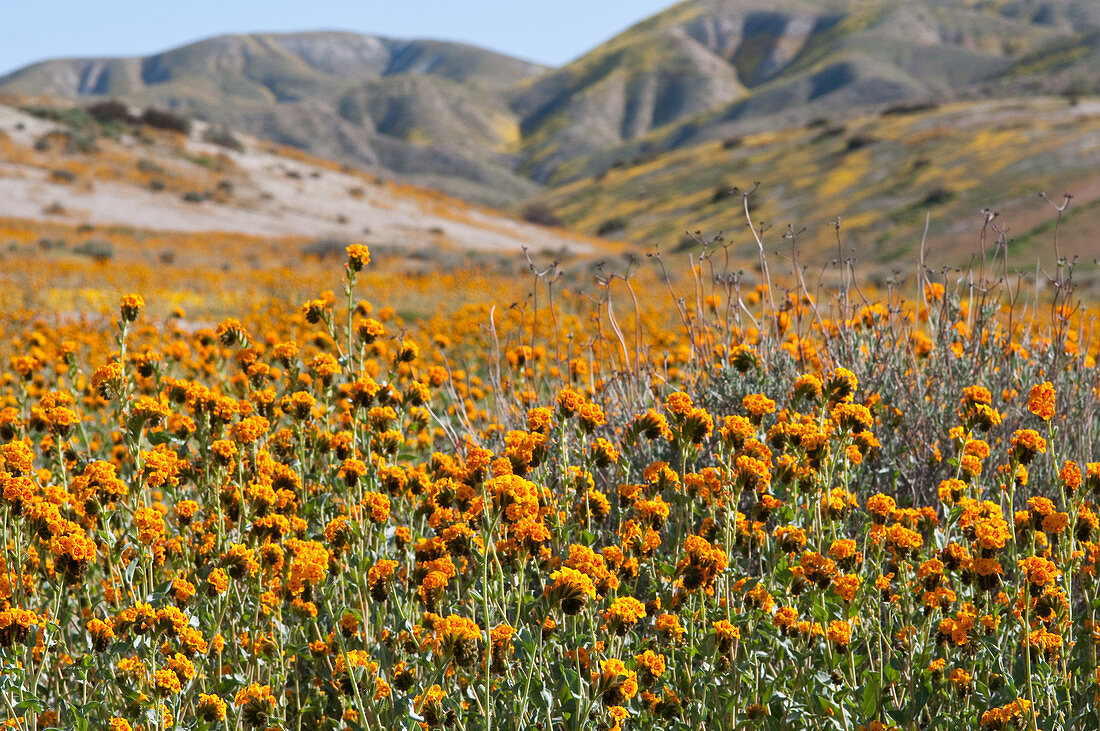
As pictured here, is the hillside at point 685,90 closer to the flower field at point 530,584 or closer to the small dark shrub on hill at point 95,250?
the small dark shrub on hill at point 95,250

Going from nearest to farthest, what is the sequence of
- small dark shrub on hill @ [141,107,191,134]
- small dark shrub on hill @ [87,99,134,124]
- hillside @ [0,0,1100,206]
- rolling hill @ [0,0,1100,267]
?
1. small dark shrub on hill @ [87,99,134,124]
2. small dark shrub on hill @ [141,107,191,134]
3. rolling hill @ [0,0,1100,267]
4. hillside @ [0,0,1100,206]

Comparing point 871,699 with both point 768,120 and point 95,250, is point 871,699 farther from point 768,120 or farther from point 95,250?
point 768,120

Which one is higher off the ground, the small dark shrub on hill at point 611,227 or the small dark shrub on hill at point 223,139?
the small dark shrub on hill at point 223,139

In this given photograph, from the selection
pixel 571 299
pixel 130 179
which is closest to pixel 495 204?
pixel 130 179

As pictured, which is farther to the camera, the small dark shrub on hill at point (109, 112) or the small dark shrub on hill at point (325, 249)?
the small dark shrub on hill at point (109, 112)

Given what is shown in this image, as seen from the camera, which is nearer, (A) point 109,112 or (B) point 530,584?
(B) point 530,584

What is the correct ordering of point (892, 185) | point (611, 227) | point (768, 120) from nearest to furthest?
point (892, 185)
point (611, 227)
point (768, 120)

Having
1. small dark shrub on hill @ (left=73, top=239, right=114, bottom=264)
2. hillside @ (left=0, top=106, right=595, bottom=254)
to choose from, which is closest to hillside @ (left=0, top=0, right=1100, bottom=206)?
hillside @ (left=0, top=106, right=595, bottom=254)

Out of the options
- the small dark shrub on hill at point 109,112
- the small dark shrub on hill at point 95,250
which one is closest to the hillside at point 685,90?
the small dark shrub on hill at point 109,112

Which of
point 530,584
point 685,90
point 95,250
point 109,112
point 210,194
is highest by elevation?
point 685,90

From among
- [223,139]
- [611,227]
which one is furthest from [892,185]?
[223,139]

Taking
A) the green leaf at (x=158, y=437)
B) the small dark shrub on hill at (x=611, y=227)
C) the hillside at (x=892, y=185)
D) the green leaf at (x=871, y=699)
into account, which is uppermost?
the hillside at (x=892, y=185)

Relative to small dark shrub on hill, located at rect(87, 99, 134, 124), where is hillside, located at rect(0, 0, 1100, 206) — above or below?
above

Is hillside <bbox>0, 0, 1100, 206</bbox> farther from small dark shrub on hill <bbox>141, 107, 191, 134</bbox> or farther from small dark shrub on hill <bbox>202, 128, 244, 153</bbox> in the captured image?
small dark shrub on hill <bbox>141, 107, 191, 134</bbox>
